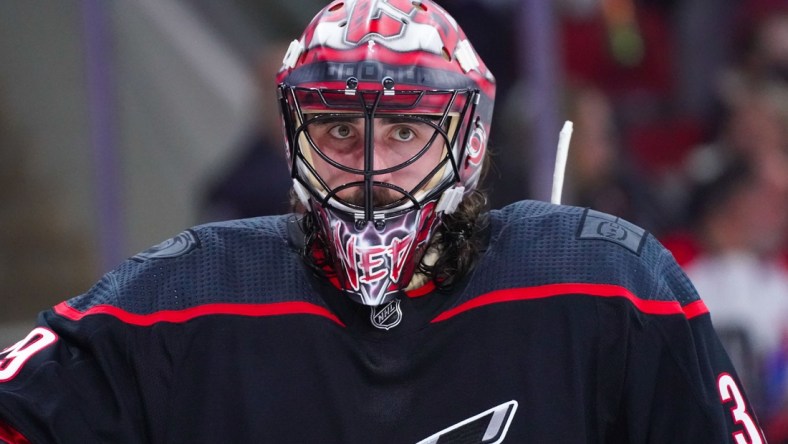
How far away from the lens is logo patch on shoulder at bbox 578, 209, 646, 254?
6.99ft

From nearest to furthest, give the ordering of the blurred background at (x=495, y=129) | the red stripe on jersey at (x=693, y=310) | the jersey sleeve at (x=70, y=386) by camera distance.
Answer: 1. the jersey sleeve at (x=70, y=386)
2. the red stripe on jersey at (x=693, y=310)
3. the blurred background at (x=495, y=129)

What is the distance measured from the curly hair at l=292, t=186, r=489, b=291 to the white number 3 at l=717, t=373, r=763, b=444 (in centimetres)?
42

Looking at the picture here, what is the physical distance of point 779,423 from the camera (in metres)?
3.72

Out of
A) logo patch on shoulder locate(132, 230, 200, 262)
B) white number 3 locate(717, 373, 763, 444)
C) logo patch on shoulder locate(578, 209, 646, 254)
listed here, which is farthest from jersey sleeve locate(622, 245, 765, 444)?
logo patch on shoulder locate(132, 230, 200, 262)

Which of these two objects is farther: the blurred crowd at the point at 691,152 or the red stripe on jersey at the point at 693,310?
the blurred crowd at the point at 691,152

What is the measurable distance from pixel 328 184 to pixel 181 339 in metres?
0.33

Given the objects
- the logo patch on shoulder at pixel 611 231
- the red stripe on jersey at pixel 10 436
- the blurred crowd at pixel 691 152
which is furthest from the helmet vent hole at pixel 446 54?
the blurred crowd at pixel 691 152

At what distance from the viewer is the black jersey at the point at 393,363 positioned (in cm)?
200

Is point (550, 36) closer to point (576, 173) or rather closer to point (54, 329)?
point (576, 173)

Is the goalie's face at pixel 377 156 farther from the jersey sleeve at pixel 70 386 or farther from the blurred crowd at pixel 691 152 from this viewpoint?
Result: the blurred crowd at pixel 691 152

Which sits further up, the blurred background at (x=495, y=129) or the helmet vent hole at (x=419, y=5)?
the helmet vent hole at (x=419, y=5)

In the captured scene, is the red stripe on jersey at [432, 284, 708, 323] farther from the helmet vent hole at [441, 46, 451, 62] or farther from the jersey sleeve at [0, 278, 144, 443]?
the jersey sleeve at [0, 278, 144, 443]

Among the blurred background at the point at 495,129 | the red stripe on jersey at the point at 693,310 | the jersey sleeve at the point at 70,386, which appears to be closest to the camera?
the jersey sleeve at the point at 70,386

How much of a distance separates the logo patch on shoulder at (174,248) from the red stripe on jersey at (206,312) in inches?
4.5
